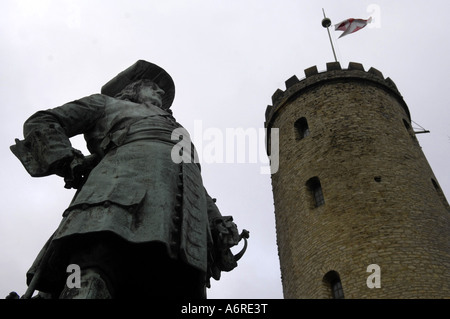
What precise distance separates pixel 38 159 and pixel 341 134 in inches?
589

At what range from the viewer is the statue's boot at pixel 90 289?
7.00 feet

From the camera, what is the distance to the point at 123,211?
2.46 m

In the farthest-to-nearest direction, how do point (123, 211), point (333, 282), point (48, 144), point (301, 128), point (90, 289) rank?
point (301, 128)
point (333, 282)
point (48, 144)
point (123, 211)
point (90, 289)

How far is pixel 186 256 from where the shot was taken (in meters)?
2.44

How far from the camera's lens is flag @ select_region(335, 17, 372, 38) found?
65.6 ft

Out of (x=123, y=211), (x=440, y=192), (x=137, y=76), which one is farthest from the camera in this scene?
(x=440, y=192)

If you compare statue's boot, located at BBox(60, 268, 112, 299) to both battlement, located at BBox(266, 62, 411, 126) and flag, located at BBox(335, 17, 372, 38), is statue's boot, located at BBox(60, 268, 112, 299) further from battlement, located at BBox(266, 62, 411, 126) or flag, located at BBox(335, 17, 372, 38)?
flag, located at BBox(335, 17, 372, 38)

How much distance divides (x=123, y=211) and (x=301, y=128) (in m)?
16.8

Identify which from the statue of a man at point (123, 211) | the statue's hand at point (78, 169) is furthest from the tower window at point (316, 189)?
the statue's hand at point (78, 169)

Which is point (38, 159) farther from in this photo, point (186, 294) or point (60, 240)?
point (186, 294)

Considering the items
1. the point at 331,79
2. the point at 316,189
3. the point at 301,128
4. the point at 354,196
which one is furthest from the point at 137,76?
the point at 331,79

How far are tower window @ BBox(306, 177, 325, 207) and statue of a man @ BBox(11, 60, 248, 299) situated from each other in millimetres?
12965

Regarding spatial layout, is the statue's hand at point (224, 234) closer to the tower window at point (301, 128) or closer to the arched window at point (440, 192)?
the arched window at point (440, 192)

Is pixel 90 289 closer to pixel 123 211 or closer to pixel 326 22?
pixel 123 211
